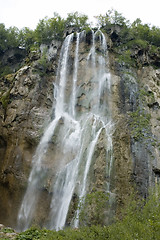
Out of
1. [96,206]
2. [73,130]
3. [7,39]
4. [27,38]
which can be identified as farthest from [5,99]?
[96,206]

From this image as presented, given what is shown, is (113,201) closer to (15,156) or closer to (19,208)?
(19,208)

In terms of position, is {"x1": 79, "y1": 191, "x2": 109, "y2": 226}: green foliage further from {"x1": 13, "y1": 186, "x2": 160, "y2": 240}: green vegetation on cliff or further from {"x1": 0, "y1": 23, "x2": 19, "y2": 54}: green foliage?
{"x1": 0, "y1": 23, "x2": 19, "y2": 54}: green foliage

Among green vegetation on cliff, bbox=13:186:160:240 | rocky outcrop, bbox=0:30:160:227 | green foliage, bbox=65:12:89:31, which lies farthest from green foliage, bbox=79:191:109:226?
green foliage, bbox=65:12:89:31

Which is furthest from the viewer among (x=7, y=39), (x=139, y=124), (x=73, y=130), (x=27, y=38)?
(x=7, y=39)

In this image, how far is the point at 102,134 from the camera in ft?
56.5

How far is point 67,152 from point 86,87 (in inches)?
275

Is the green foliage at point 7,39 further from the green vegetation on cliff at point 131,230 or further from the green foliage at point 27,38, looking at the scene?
the green vegetation on cliff at point 131,230

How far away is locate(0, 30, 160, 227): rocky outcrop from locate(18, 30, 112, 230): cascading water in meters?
0.42

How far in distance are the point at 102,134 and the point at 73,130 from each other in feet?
9.21

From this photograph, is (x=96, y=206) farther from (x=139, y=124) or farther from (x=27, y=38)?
(x=27, y=38)

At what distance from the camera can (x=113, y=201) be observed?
14609mm

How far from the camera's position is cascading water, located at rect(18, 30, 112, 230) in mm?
15742

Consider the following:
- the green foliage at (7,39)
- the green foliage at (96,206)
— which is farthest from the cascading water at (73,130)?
the green foliage at (7,39)

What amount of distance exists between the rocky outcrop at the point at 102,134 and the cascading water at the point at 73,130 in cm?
42
